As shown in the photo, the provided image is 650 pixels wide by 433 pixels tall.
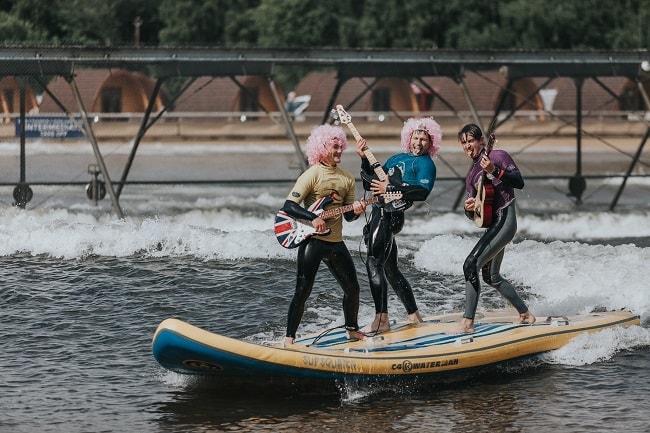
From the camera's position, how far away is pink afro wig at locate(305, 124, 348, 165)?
9766 millimetres

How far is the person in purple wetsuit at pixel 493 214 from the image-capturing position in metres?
10.3

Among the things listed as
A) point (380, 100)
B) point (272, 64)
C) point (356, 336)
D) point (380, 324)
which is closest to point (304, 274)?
point (356, 336)

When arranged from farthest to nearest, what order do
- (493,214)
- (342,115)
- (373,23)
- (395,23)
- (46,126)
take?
(395,23) → (373,23) → (46,126) → (493,214) → (342,115)

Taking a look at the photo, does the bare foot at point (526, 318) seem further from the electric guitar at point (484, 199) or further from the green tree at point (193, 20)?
the green tree at point (193, 20)

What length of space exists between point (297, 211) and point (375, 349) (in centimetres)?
142

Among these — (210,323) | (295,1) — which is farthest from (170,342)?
(295,1)

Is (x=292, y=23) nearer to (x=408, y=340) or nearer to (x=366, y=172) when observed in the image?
(x=366, y=172)

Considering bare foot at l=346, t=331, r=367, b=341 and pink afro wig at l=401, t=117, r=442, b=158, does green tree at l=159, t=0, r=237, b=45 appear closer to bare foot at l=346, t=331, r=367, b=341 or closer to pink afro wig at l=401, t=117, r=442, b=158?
pink afro wig at l=401, t=117, r=442, b=158

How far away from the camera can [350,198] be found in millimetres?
9922

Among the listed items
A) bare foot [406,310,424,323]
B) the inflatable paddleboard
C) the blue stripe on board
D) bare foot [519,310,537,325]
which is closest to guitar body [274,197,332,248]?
the inflatable paddleboard

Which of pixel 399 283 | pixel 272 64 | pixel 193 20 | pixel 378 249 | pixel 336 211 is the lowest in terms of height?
pixel 399 283

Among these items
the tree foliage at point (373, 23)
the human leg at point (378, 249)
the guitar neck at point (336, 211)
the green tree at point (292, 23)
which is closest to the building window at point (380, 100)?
the tree foliage at point (373, 23)

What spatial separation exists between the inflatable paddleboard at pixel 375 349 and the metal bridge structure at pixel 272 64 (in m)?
10.6

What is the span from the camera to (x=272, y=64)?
2178cm
